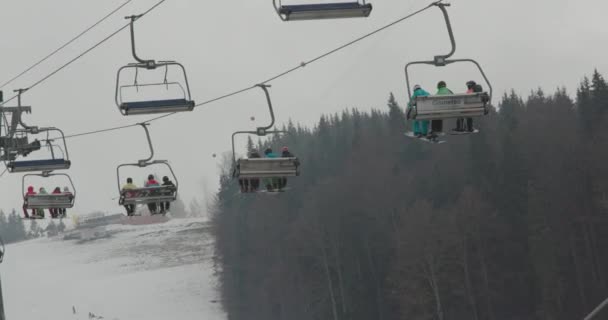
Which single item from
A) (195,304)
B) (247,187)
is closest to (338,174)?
(195,304)

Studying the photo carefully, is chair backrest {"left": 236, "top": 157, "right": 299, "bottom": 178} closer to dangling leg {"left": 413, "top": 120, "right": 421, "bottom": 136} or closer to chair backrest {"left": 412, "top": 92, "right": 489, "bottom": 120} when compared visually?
dangling leg {"left": 413, "top": 120, "right": 421, "bottom": 136}

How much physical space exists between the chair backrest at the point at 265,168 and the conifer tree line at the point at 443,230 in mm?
53827

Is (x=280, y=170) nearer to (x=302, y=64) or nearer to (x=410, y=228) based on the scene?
(x=302, y=64)

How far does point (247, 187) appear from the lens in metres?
26.9

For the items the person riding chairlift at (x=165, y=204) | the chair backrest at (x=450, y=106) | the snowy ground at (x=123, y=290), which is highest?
the chair backrest at (x=450, y=106)

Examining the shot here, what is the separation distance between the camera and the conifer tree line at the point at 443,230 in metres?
79.3

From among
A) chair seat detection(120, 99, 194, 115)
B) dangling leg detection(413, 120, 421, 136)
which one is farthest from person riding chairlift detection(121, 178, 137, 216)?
dangling leg detection(413, 120, 421, 136)

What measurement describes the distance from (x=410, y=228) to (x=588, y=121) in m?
19.8

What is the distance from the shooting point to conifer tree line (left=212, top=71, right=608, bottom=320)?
7931 cm

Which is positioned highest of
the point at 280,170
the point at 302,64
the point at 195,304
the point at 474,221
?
the point at 302,64

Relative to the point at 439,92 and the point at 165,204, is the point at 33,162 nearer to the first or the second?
the point at 165,204

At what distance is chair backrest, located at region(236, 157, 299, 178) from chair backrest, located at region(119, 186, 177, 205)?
5121mm

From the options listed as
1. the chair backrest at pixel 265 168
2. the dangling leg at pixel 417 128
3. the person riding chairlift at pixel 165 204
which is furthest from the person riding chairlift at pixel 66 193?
the dangling leg at pixel 417 128

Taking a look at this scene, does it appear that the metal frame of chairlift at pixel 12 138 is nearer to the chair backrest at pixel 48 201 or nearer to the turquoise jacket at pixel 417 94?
the chair backrest at pixel 48 201
